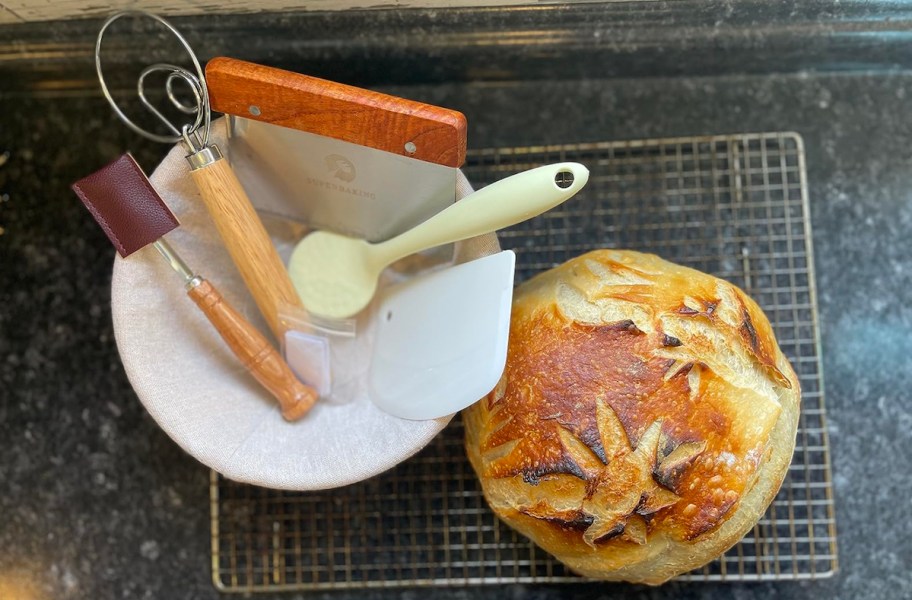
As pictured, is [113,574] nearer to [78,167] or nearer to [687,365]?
[78,167]

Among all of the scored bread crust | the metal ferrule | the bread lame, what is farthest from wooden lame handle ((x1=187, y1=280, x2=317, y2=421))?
the scored bread crust

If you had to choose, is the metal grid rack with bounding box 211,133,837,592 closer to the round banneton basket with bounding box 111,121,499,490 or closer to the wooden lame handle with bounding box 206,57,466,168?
the round banneton basket with bounding box 111,121,499,490

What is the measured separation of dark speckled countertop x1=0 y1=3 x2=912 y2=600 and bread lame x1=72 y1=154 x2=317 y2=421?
233 mm

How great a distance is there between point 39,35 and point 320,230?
395 millimetres

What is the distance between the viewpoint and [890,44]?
101 centimetres

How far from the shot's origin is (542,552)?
3.33 feet

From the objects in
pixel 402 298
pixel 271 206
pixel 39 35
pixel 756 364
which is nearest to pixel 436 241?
pixel 402 298

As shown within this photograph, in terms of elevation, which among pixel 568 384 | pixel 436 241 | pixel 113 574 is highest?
pixel 436 241

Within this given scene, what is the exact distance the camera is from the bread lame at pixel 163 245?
0.80m

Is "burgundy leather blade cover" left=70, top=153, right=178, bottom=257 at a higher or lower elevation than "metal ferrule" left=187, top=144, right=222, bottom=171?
lower

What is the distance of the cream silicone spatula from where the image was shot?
0.71 m

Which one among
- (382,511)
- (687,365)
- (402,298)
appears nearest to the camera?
(687,365)

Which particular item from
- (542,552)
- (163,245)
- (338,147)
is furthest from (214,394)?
(542,552)

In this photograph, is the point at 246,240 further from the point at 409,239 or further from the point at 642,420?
the point at 642,420
